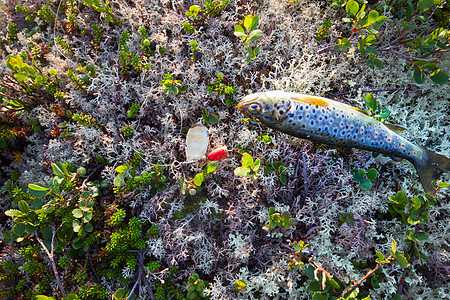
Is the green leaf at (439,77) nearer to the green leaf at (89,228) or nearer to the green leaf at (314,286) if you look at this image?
the green leaf at (314,286)

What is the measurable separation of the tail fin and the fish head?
5.41ft

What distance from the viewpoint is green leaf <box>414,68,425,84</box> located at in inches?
126

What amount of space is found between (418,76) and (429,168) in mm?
1088

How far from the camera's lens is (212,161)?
9.89 ft

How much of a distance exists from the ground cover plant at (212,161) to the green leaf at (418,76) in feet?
0.06

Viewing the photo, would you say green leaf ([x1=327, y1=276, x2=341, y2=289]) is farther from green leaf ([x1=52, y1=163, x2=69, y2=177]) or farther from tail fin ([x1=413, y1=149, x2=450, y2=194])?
green leaf ([x1=52, y1=163, x2=69, y2=177])

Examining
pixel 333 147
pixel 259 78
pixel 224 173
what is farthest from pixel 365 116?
pixel 224 173

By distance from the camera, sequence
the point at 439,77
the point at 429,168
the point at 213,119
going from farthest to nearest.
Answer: the point at 213,119 < the point at 439,77 < the point at 429,168

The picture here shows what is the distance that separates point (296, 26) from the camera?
11.4 ft

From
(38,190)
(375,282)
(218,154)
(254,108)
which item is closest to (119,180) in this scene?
(38,190)

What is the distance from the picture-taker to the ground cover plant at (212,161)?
9.64 ft

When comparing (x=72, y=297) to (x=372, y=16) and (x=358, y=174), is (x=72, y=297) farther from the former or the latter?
(x=372, y=16)

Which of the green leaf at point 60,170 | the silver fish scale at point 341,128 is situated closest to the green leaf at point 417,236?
the silver fish scale at point 341,128

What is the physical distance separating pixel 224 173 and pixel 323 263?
145cm
